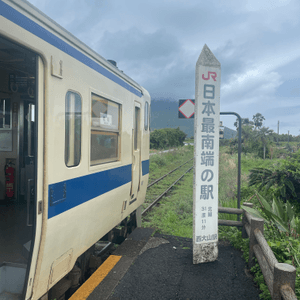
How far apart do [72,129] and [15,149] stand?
10.3ft

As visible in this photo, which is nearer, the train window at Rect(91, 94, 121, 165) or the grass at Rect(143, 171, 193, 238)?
the train window at Rect(91, 94, 121, 165)

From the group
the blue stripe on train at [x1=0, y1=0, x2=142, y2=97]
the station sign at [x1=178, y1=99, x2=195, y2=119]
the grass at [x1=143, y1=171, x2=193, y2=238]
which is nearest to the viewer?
the blue stripe on train at [x1=0, y1=0, x2=142, y2=97]

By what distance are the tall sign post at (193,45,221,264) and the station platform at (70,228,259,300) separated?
37 cm

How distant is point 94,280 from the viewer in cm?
375

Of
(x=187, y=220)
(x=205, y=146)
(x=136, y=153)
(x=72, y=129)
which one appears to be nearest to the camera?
(x=72, y=129)

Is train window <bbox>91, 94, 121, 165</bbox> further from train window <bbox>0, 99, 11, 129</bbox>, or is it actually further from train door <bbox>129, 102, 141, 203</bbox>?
train window <bbox>0, 99, 11, 129</bbox>

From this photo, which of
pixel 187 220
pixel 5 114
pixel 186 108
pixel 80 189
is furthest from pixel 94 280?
pixel 186 108

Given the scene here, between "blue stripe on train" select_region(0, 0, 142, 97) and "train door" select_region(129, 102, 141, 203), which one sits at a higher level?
"blue stripe on train" select_region(0, 0, 142, 97)

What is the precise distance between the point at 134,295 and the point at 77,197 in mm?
1451

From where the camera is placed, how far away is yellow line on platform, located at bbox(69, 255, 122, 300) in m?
3.42

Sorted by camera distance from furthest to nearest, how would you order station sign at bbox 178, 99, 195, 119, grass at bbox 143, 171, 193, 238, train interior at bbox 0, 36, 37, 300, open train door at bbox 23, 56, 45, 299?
station sign at bbox 178, 99, 195, 119, grass at bbox 143, 171, 193, 238, train interior at bbox 0, 36, 37, 300, open train door at bbox 23, 56, 45, 299

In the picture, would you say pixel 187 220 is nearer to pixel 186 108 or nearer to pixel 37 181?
pixel 186 108

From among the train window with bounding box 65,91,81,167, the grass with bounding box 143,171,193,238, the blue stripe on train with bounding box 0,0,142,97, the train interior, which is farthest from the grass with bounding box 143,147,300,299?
the blue stripe on train with bounding box 0,0,142,97

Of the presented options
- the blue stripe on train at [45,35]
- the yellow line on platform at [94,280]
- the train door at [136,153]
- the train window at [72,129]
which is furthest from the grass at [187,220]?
the blue stripe on train at [45,35]
